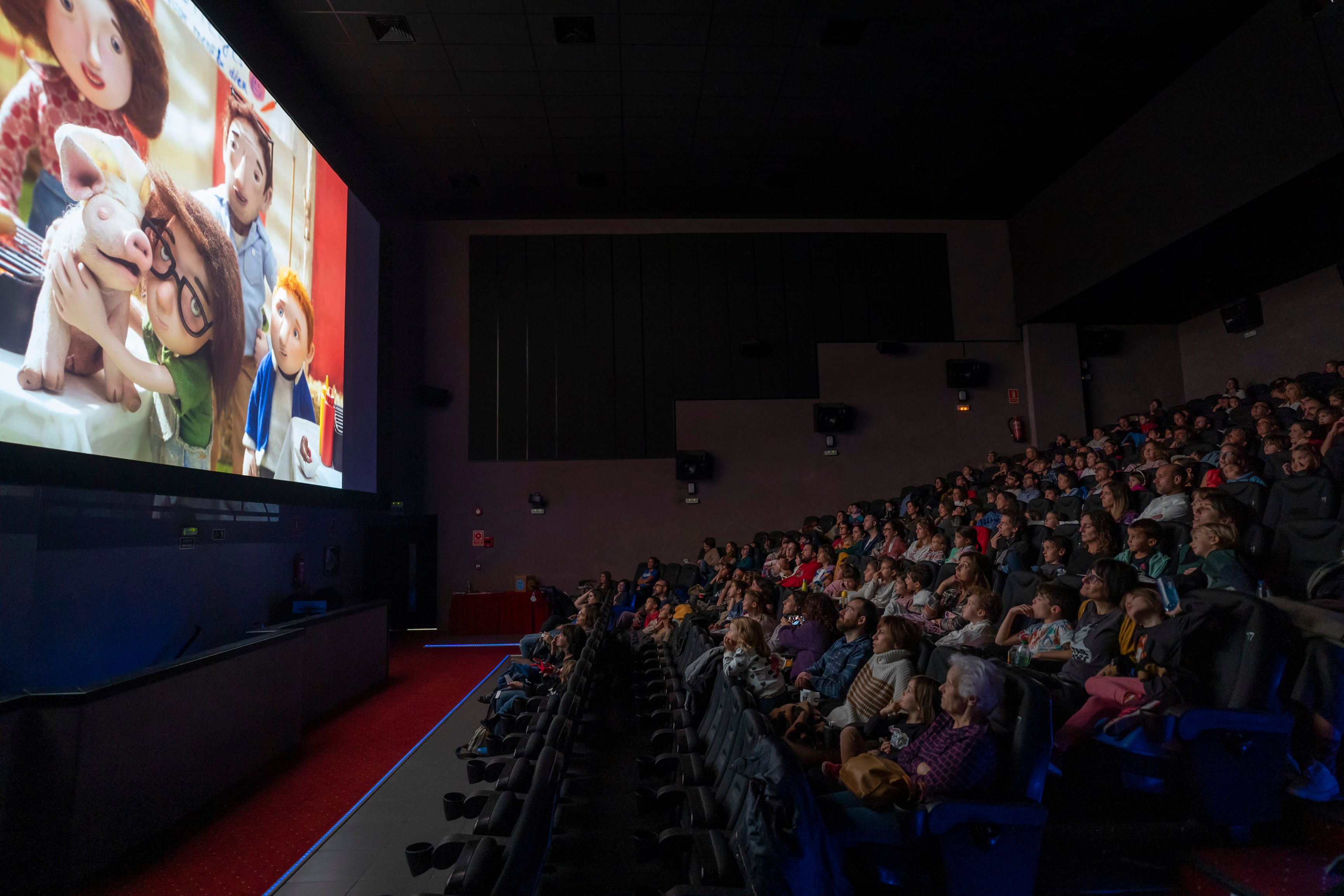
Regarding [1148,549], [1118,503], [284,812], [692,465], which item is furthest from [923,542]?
[284,812]

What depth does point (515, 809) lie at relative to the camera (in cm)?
227

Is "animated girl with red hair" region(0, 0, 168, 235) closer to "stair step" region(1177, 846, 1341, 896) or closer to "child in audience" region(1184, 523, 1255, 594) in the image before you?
"stair step" region(1177, 846, 1341, 896)

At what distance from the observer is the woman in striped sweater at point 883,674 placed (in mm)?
3051

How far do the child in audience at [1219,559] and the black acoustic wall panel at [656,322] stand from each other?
7.22 m

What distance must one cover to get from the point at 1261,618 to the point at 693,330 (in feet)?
28.3

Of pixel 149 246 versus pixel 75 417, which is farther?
pixel 149 246

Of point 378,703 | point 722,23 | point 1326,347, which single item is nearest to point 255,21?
point 722,23

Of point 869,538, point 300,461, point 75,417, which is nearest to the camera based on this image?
point 75,417

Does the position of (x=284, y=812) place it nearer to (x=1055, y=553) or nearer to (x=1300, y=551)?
(x=1055, y=553)

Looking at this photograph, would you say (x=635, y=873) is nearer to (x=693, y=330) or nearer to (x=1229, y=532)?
(x=1229, y=532)

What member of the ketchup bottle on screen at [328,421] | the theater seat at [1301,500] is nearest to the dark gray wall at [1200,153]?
the theater seat at [1301,500]

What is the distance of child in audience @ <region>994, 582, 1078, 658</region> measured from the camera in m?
3.34

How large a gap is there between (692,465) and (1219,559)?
7.26 meters

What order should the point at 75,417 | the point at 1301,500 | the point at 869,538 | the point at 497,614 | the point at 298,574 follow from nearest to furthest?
1. the point at 75,417
2. the point at 1301,500
3. the point at 298,574
4. the point at 869,538
5. the point at 497,614
